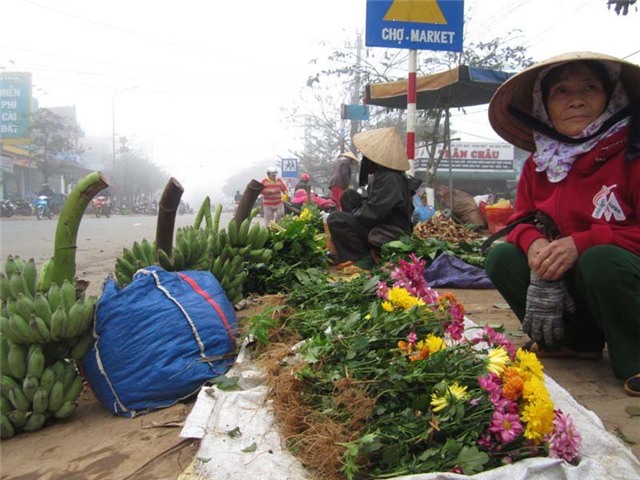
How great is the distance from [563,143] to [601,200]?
0.30 metres

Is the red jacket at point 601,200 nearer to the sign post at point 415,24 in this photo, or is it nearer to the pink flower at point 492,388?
the pink flower at point 492,388

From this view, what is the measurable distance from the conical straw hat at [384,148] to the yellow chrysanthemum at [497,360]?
3.13 m

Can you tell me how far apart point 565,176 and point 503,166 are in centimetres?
2227

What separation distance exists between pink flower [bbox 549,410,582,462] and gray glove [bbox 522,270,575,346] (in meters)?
0.74

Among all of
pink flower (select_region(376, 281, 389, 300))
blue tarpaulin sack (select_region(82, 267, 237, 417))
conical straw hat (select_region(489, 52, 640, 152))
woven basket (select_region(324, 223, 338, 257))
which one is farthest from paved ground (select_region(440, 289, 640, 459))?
woven basket (select_region(324, 223, 338, 257))

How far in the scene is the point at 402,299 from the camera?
82.7 inches

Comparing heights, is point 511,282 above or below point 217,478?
above

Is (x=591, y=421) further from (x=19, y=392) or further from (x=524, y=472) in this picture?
(x=19, y=392)

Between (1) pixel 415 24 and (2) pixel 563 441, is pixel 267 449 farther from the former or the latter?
(1) pixel 415 24

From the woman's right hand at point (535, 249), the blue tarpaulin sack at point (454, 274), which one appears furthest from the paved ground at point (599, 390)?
the blue tarpaulin sack at point (454, 274)

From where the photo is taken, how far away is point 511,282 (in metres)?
2.36

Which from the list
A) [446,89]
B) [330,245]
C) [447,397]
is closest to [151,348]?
[447,397]

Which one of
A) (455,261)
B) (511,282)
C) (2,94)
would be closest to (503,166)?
(455,261)

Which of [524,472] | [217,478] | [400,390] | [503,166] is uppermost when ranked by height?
[503,166]
